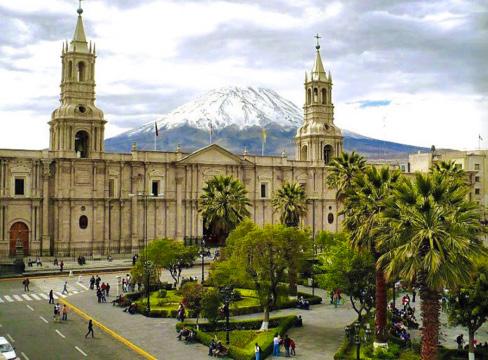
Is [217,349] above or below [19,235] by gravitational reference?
below

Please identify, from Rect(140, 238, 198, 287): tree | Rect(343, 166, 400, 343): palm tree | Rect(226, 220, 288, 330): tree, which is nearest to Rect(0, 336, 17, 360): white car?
Rect(226, 220, 288, 330): tree

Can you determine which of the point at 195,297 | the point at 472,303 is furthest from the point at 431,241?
the point at 195,297

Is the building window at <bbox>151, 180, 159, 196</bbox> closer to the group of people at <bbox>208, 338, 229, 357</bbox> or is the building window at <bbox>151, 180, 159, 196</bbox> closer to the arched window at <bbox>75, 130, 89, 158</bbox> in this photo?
the arched window at <bbox>75, 130, 89, 158</bbox>

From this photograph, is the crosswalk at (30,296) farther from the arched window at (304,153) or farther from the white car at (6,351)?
the arched window at (304,153)

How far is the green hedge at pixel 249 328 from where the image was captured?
30.9m

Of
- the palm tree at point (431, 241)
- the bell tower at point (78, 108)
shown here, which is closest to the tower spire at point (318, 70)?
the bell tower at point (78, 108)

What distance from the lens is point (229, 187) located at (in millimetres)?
53625

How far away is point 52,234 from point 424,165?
2745 inches

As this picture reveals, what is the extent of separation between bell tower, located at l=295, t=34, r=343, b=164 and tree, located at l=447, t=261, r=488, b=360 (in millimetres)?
59655

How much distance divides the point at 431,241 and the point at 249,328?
18896 millimetres

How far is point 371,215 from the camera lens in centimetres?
3145

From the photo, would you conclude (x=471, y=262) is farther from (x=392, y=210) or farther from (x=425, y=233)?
(x=392, y=210)

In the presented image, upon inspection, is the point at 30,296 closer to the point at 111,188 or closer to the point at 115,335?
the point at 115,335

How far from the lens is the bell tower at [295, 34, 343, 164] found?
8900cm
